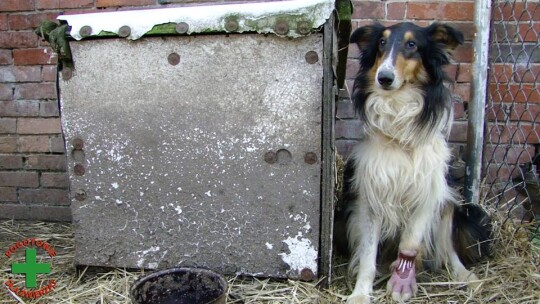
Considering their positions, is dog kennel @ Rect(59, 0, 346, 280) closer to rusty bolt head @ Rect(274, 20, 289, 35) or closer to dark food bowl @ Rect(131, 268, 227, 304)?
rusty bolt head @ Rect(274, 20, 289, 35)

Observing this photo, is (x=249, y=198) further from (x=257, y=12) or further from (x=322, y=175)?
(x=257, y=12)

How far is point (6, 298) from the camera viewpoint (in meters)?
2.00

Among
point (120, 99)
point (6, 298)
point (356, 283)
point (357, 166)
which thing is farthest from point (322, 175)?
point (6, 298)

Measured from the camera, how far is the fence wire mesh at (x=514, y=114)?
2611mm

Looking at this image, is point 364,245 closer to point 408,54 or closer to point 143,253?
point 408,54

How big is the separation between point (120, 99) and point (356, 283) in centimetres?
122

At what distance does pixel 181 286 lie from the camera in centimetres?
180

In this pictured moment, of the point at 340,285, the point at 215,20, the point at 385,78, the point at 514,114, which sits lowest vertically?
the point at 340,285

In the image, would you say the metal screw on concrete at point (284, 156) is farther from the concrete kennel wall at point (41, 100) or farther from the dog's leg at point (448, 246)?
the concrete kennel wall at point (41, 100)

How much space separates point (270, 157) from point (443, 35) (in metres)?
0.90

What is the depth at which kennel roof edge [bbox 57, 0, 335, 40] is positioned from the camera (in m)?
1.77

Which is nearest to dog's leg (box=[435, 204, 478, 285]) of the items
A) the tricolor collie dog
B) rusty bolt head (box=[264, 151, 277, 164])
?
the tricolor collie dog

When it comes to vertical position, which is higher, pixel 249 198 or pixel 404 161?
pixel 404 161

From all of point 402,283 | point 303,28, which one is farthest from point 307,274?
point 303,28
